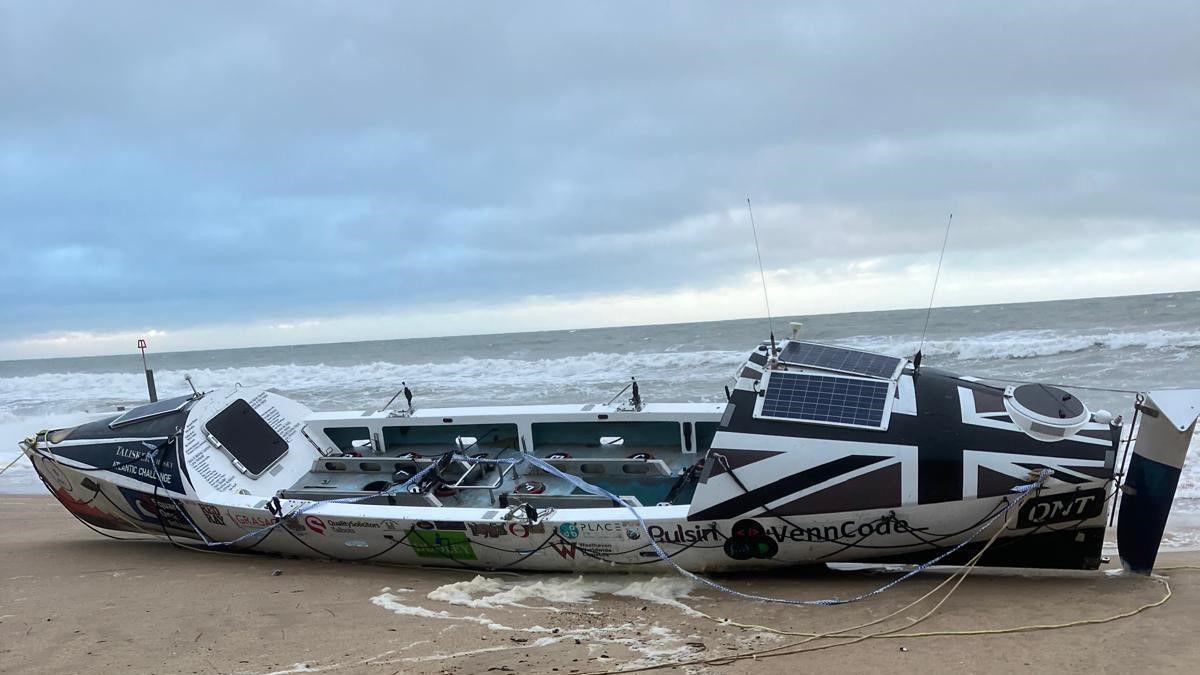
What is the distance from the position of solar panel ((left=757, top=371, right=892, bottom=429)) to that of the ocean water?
5310mm

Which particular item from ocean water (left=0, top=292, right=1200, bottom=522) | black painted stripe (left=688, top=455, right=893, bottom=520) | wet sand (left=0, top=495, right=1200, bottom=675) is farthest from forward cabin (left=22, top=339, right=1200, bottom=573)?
ocean water (left=0, top=292, right=1200, bottom=522)

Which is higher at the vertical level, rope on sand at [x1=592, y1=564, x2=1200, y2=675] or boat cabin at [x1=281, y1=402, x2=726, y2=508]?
boat cabin at [x1=281, y1=402, x2=726, y2=508]

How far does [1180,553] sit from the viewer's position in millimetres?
7336

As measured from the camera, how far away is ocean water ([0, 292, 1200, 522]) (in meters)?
21.3

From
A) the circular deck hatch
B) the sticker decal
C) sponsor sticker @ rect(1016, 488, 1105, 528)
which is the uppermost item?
the circular deck hatch

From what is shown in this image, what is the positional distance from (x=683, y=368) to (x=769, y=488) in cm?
2600

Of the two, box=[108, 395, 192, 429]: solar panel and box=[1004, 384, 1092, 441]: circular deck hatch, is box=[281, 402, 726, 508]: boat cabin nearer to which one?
box=[108, 395, 192, 429]: solar panel

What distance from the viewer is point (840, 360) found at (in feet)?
21.3

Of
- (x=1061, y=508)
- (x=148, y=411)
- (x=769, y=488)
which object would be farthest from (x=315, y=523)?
(x=1061, y=508)

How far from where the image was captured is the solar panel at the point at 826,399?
5.94 metres

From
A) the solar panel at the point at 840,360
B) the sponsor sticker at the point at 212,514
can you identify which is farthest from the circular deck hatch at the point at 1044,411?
the sponsor sticker at the point at 212,514

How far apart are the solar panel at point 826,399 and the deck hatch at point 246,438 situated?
5509 mm

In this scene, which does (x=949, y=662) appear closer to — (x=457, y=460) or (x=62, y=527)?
(x=457, y=460)

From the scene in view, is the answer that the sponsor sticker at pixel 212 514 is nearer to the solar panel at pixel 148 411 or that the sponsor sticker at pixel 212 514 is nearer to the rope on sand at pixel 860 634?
the solar panel at pixel 148 411
